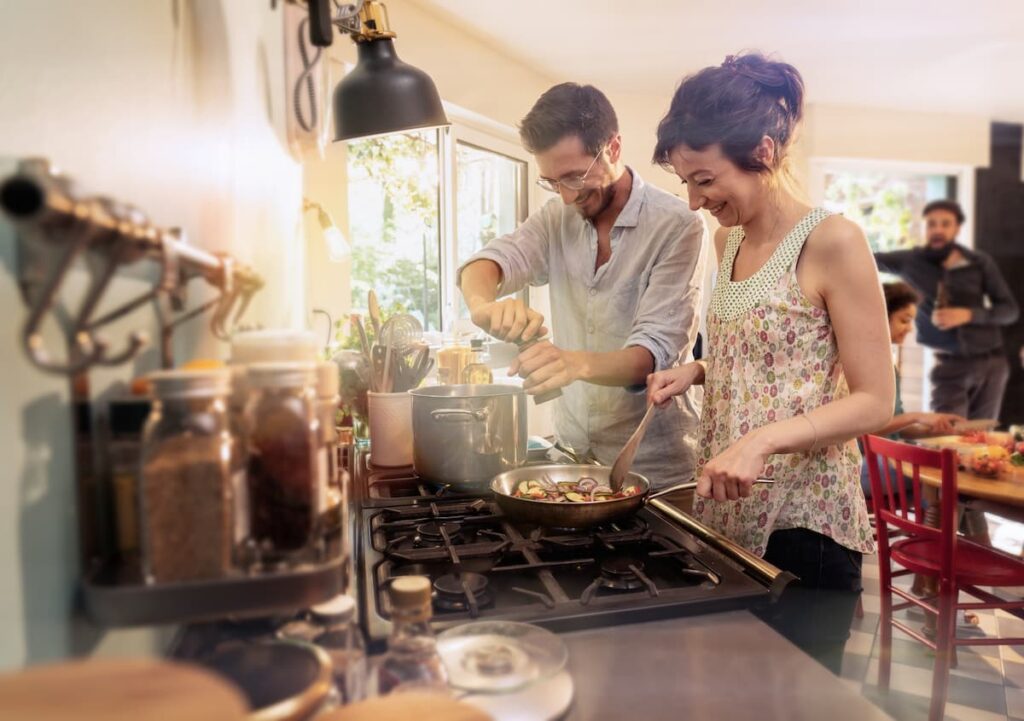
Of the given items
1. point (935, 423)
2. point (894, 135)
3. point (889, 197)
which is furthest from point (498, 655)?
point (889, 197)

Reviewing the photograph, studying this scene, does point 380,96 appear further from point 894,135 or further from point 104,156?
point 894,135

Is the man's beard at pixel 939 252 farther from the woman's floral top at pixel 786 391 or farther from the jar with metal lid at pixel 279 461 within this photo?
the jar with metal lid at pixel 279 461

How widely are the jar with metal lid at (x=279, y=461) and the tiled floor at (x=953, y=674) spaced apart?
7.11 feet

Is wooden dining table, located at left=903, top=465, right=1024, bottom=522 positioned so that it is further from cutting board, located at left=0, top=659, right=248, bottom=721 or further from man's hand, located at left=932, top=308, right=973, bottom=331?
cutting board, located at left=0, top=659, right=248, bottom=721

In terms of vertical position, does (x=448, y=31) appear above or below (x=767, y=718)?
above

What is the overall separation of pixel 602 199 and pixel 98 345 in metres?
1.45

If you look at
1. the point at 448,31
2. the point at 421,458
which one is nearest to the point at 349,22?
the point at 421,458

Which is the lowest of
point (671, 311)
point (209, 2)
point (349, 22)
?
point (671, 311)

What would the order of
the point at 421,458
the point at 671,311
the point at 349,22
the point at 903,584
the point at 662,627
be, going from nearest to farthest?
the point at 662,627, the point at 349,22, the point at 421,458, the point at 671,311, the point at 903,584

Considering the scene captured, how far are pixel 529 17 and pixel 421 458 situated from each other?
2280 mm

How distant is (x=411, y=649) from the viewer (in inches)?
21.6

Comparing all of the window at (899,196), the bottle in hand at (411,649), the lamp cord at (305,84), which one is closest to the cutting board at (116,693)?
the bottle in hand at (411,649)

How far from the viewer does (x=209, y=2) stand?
0.65m

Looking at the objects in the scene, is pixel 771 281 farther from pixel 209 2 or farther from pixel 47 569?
pixel 47 569
